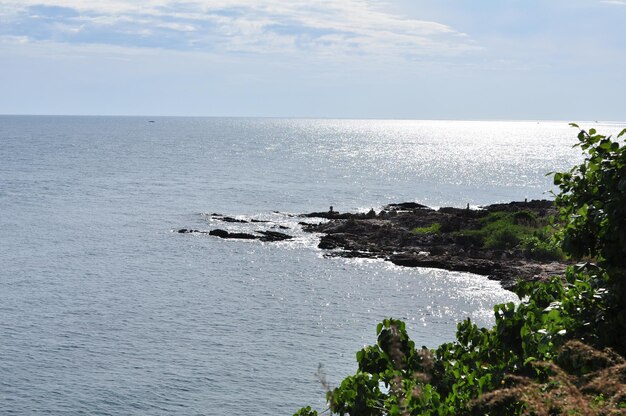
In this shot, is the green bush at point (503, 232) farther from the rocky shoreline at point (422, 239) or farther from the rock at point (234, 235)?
the rock at point (234, 235)

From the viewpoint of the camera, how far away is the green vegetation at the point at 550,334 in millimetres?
9477

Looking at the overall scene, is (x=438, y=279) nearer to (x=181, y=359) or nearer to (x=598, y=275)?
(x=181, y=359)

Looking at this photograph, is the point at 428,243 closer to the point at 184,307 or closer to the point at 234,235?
the point at 234,235

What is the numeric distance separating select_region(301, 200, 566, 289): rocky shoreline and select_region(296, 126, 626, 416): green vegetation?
1406 inches

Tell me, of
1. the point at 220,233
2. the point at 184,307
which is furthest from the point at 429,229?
the point at 184,307

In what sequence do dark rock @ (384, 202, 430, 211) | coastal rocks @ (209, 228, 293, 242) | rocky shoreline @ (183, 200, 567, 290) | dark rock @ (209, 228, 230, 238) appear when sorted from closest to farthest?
rocky shoreline @ (183, 200, 567, 290), coastal rocks @ (209, 228, 293, 242), dark rock @ (209, 228, 230, 238), dark rock @ (384, 202, 430, 211)

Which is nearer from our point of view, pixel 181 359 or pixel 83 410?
pixel 83 410

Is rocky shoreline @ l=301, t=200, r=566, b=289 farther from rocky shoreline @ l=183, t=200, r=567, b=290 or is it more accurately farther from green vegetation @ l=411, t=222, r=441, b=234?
green vegetation @ l=411, t=222, r=441, b=234

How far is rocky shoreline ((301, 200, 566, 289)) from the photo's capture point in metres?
53.5

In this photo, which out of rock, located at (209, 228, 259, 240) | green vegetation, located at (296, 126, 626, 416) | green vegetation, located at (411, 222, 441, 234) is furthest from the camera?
rock, located at (209, 228, 259, 240)

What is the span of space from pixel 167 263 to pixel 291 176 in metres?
83.8

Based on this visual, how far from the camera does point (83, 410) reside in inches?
1096

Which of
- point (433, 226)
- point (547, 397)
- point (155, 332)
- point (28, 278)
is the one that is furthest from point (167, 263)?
point (547, 397)

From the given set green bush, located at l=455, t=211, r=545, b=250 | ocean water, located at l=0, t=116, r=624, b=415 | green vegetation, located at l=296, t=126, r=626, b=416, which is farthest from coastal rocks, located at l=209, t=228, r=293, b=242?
green vegetation, located at l=296, t=126, r=626, b=416
